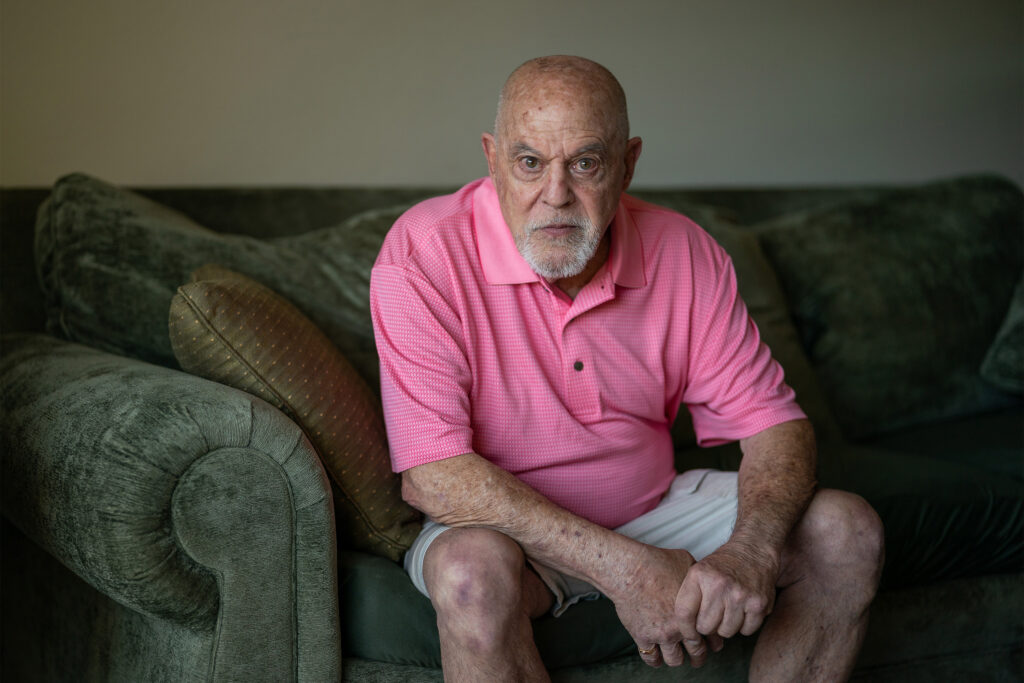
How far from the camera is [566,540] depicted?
1300mm

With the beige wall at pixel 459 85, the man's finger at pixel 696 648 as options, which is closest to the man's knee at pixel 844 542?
the man's finger at pixel 696 648

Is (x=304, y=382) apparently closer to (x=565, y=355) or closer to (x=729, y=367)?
(x=565, y=355)

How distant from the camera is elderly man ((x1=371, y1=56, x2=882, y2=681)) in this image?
A: 1.27 meters

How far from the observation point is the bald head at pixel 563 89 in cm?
138

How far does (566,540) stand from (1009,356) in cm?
162

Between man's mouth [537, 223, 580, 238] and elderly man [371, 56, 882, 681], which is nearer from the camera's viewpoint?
elderly man [371, 56, 882, 681]

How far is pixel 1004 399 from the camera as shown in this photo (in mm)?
2453

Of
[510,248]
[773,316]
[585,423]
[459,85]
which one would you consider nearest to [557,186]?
[510,248]

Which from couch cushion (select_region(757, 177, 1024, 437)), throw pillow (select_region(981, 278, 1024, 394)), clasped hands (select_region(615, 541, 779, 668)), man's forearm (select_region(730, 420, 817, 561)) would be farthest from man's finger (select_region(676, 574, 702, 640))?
throw pillow (select_region(981, 278, 1024, 394))

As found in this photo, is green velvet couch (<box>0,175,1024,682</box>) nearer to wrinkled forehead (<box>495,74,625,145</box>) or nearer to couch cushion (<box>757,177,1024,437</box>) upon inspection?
couch cushion (<box>757,177,1024,437</box>)

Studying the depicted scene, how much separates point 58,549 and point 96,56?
1284 mm

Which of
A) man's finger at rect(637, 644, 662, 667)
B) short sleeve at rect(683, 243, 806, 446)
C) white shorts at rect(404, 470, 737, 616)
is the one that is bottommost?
man's finger at rect(637, 644, 662, 667)

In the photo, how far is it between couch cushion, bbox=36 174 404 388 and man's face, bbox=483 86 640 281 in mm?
444

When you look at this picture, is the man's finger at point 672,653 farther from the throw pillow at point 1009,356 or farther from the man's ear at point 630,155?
the throw pillow at point 1009,356
